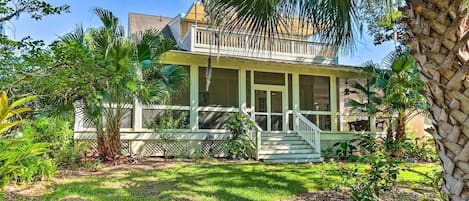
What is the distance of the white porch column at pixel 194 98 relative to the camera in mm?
13273

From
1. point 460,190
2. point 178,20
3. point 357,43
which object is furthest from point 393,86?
point 460,190

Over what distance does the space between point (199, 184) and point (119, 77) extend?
10.3 ft

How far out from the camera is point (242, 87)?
14.2 meters

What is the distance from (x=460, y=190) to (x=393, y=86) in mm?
11056

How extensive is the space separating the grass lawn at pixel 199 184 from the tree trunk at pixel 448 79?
4067mm

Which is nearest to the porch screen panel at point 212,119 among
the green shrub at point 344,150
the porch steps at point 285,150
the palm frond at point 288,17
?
the porch steps at point 285,150

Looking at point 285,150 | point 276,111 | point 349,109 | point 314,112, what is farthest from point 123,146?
point 349,109

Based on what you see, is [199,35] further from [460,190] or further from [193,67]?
[460,190]

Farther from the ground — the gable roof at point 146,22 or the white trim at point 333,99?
the gable roof at point 146,22

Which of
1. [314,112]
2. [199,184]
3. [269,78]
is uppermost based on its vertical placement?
[269,78]

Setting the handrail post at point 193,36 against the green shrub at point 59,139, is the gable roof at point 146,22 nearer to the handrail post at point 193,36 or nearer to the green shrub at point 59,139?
the handrail post at point 193,36

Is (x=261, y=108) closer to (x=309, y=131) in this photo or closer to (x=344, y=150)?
(x=309, y=131)

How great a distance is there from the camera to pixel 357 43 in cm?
522

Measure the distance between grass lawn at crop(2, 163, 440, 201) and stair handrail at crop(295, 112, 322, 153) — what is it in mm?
3342
